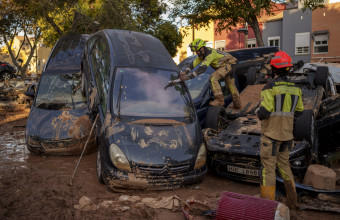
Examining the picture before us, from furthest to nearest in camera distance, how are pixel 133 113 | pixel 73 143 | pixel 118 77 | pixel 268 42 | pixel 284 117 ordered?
pixel 268 42
pixel 73 143
pixel 118 77
pixel 133 113
pixel 284 117

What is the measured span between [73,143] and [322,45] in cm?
2376

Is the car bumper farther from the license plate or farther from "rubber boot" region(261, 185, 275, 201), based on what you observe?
"rubber boot" region(261, 185, 275, 201)

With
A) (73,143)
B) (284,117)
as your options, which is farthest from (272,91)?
(73,143)

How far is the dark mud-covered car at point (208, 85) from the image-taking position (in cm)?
704

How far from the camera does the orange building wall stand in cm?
2440

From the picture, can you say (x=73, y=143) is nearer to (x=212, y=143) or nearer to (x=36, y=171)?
(x=36, y=171)

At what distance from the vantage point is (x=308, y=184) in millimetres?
5113

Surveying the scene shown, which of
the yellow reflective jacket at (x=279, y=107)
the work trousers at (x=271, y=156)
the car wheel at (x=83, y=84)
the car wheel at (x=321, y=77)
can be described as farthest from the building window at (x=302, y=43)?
the work trousers at (x=271, y=156)

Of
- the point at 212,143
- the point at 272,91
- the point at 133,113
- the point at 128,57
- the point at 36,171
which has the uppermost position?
the point at 128,57

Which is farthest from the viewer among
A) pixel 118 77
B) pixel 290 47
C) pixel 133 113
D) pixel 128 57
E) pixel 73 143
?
pixel 290 47

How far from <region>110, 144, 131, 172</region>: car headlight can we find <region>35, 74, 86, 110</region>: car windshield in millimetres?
2960

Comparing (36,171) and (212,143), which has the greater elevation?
(212,143)

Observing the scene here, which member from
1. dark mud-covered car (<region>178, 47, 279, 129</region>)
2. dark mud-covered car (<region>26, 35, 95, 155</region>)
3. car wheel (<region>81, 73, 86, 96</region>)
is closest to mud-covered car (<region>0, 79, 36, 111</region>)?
dark mud-covered car (<region>26, 35, 95, 155</region>)

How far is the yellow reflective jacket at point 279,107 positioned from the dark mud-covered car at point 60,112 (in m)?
4.01
